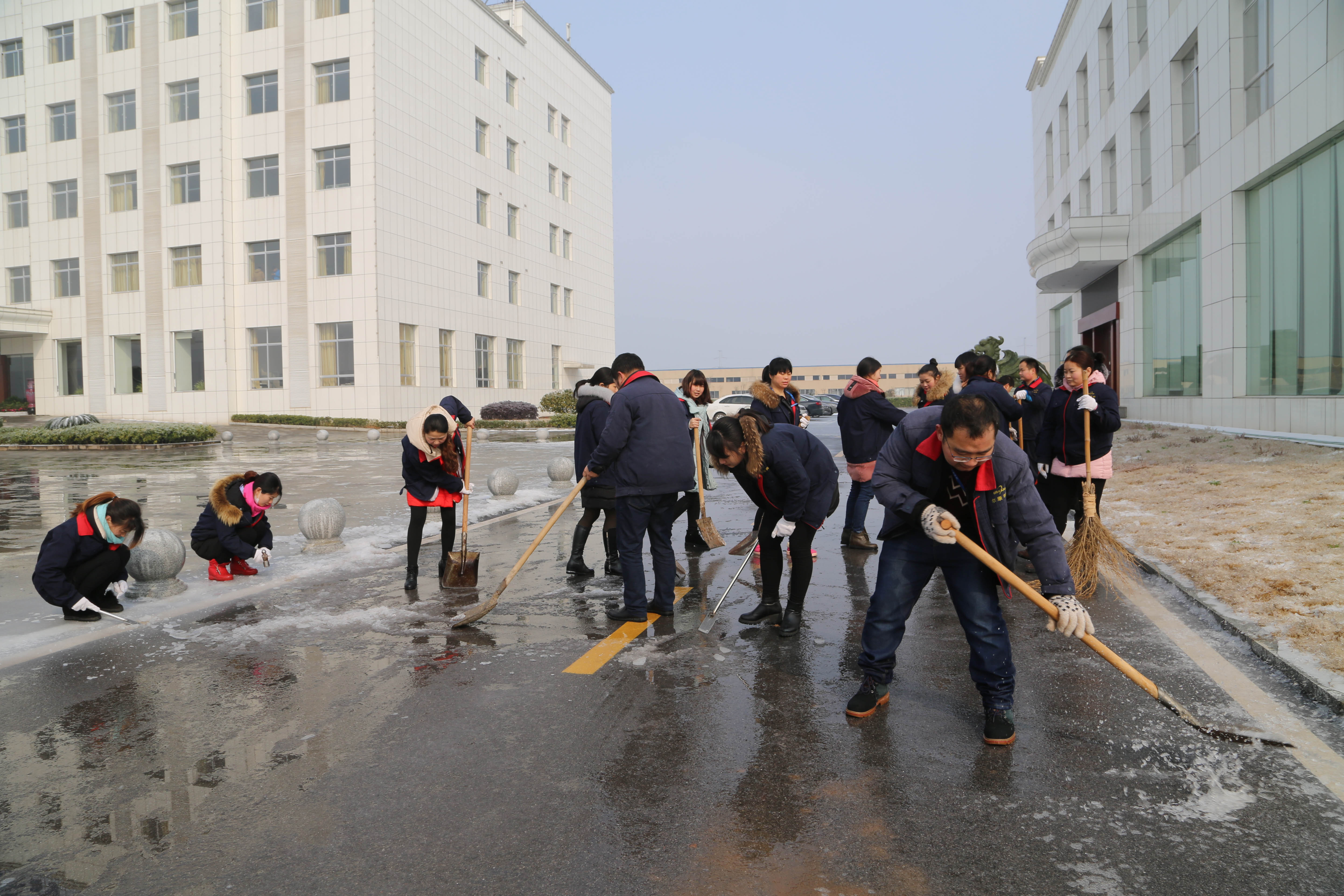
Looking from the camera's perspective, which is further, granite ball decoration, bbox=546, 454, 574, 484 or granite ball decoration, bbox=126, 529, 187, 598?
granite ball decoration, bbox=546, 454, 574, 484

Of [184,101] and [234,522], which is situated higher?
[184,101]

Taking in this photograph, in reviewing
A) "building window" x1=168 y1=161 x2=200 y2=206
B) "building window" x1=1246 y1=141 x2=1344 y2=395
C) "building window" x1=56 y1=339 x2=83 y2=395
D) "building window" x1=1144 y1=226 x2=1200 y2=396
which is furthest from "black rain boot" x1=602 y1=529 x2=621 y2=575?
"building window" x1=56 y1=339 x2=83 y2=395

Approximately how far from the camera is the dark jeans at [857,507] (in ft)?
29.6

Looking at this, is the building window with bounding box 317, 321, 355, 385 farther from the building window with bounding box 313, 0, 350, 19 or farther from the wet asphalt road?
the wet asphalt road

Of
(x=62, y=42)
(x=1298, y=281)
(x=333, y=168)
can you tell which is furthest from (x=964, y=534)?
(x=62, y=42)

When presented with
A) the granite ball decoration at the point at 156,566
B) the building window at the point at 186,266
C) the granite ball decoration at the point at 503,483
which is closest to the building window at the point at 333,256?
the building window at the point at 186,266

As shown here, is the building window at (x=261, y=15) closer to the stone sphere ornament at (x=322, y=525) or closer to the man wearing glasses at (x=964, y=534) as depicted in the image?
the stone sphere ornament at (x=322, y=525)

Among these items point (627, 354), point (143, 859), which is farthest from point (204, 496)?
point (143, 859)

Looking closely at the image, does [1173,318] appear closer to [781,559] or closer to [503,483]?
[503,483]

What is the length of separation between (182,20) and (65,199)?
9.92 metres

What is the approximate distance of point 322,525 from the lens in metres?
9.26

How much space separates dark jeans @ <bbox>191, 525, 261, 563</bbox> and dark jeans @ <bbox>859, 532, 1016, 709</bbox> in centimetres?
574

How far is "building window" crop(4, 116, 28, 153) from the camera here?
42.0 metres

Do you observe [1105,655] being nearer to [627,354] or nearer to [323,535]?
[627,354]
